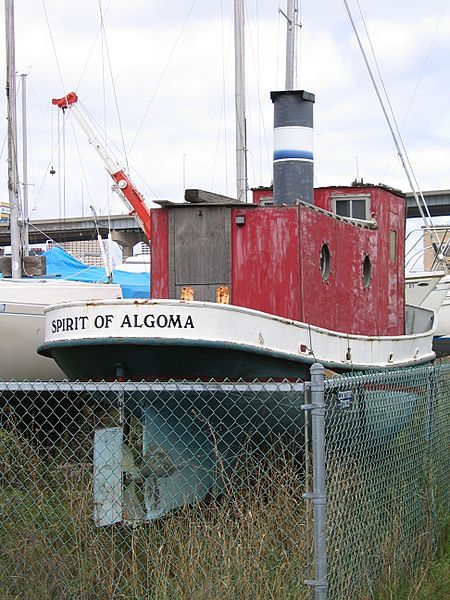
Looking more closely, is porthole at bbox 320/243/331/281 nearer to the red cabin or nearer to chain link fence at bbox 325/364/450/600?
the red cabin

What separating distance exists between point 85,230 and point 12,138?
56761mm

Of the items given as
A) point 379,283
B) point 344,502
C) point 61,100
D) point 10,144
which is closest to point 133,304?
point 344,502

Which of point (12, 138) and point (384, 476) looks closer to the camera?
point (384, 476)

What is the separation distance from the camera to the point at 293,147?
1099 cm

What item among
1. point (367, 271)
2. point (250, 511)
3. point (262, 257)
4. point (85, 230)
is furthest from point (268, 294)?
point (85, 230)

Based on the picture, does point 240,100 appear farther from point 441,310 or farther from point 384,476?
point 384,476

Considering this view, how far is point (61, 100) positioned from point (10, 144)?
437cm

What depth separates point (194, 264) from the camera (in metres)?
9.95

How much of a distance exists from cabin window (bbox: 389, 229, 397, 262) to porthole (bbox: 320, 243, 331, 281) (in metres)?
2.07

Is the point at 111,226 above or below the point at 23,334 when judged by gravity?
above

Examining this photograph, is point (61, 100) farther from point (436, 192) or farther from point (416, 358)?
point (436, 192)

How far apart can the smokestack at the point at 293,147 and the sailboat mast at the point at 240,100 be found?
328 inches

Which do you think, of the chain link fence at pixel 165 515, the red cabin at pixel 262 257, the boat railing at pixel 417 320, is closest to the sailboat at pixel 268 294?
the red cabin at pixel 262 257

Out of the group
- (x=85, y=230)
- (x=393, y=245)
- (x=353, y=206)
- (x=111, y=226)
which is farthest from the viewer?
(x=85, y=230)
